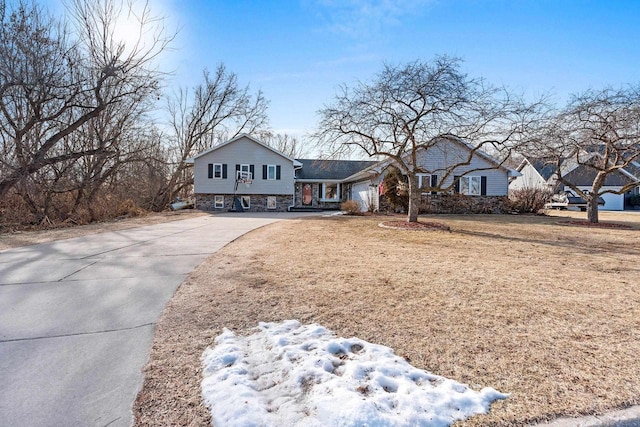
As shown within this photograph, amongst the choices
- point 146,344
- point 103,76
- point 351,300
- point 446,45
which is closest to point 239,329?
point 146,344

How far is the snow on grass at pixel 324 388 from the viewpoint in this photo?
1943mm

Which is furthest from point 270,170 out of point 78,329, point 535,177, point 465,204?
point 535,177

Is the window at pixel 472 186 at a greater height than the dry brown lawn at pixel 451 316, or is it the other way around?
the window at pixel 472 186

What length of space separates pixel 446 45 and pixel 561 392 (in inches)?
484

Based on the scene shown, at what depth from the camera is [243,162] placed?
23469 mm

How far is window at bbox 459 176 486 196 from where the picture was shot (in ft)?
70.4

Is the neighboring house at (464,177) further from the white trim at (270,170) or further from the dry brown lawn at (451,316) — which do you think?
the dry brown lawn at (451,316)

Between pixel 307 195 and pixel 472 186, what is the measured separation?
42.3ft

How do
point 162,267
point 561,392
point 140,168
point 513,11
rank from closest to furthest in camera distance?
1. point 561,392
2. point 162,267
3. point 513,11
4. point 140,168

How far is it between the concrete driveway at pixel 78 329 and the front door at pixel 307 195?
21395 millimetres

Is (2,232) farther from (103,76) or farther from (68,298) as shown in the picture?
(68,298)

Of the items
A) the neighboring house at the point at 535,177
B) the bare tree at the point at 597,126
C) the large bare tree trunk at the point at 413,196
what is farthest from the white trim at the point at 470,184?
the neighboring house at the point at 535,177

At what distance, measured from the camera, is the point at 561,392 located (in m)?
2.20

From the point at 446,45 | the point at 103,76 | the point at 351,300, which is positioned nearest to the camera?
the point at 351,300
